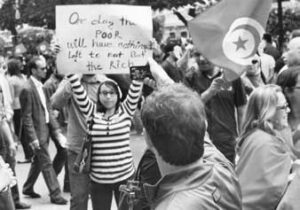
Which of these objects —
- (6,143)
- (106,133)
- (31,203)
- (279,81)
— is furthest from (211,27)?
(31,203)

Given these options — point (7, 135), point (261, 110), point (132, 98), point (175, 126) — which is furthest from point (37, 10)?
point (175, 126)

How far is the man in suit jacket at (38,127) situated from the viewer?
26.5 feet

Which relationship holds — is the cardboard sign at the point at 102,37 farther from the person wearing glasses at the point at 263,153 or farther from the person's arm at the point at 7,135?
the person wearing glasses at the point at 263,153

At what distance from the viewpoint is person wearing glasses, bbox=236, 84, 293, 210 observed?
3.81 m

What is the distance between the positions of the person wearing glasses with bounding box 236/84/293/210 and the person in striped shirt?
162 centimetres

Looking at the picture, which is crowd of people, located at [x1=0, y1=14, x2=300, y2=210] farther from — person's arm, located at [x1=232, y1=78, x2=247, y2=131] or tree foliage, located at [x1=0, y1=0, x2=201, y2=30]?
tree foliage, located at [x1=0, y1=0, x2=201, y2=30]

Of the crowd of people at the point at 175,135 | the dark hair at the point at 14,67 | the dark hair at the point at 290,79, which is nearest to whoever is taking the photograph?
the crowd of people at the point at 175,135

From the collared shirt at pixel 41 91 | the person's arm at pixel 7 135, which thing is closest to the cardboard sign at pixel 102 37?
the person's arm at pixel 7 135

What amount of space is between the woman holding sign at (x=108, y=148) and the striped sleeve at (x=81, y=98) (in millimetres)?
195

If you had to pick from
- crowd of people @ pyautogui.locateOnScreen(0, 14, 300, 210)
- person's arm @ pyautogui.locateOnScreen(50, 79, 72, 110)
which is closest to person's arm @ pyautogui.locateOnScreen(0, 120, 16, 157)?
crowd of people @ pyautogui.locateOnScreen(0, 14, 300, 210)

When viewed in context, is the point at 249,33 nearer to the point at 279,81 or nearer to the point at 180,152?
the point at 279,81

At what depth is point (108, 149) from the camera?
5547 millimetres

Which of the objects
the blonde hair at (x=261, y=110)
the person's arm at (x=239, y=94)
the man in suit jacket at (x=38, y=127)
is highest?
the blonde hair at (x=261, y=110)

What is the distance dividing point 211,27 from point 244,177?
1524 mm
